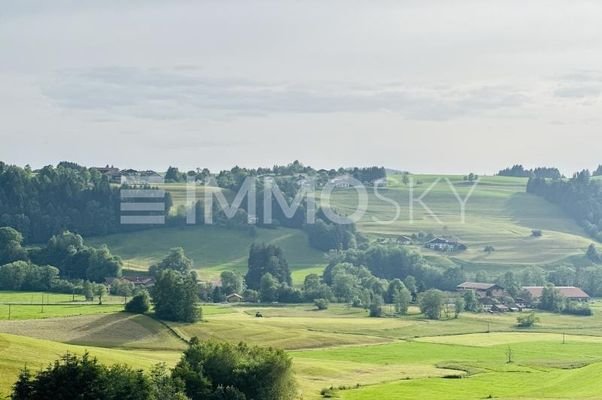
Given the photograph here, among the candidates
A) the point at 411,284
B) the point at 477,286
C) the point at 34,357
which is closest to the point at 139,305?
the point at 34,357

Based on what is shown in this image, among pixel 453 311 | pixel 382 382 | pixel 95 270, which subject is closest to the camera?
pixel 382 382

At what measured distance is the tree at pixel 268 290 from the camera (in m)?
164

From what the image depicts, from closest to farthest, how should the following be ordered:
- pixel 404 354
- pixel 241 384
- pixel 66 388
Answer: pixel 66 388 → pixel 241 384 → pixel 404 354

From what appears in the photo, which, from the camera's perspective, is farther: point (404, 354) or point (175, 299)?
point (175, 299)

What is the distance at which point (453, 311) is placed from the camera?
15425cm

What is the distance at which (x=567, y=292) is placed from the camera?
568ft

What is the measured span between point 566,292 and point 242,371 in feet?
347

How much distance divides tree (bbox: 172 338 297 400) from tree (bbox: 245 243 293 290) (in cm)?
9690

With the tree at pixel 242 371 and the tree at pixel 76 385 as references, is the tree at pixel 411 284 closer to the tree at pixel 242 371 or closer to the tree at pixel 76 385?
the tree at pixel 242 371

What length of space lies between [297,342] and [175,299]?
13.9 m

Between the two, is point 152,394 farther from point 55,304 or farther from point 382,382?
point 55,304

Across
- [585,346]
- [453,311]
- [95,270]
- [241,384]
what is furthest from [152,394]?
[95,270]

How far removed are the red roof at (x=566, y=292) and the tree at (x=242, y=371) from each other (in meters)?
97.9

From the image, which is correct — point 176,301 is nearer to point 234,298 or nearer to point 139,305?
point 139,305
